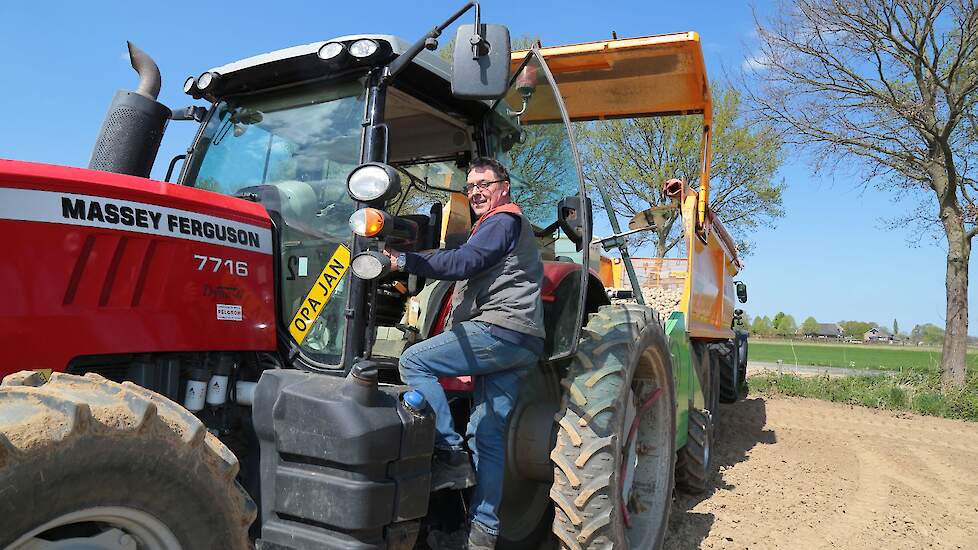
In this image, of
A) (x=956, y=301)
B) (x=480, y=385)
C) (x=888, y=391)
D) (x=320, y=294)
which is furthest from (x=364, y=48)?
(x=956, y=301)

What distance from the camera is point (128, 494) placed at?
6.22 feet

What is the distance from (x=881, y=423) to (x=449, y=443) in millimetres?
9105

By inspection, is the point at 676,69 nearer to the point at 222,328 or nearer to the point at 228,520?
the point at 222,328

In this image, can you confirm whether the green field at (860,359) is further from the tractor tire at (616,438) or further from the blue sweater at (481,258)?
the blue sweater at (481,258)

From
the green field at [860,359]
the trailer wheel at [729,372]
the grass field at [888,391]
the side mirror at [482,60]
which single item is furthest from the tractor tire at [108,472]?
the green field at [860,359]

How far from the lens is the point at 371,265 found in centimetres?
249

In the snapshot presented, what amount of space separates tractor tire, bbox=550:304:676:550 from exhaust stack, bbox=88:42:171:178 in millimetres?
2124

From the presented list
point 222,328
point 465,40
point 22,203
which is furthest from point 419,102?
point 22,203

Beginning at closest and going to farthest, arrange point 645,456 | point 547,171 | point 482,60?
point 482,60
point 547,171
point 645,456

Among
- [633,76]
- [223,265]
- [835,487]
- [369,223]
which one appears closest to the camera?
[369,223]

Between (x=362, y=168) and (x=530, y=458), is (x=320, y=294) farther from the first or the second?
(x=530, y=458)

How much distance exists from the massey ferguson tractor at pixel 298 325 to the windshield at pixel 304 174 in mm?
10

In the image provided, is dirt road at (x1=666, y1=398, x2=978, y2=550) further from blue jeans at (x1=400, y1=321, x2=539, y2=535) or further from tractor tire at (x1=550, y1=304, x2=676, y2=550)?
blue jeans at (x1=400, y1=321, x2=539, y2=535)

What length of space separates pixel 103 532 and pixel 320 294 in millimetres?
1253
